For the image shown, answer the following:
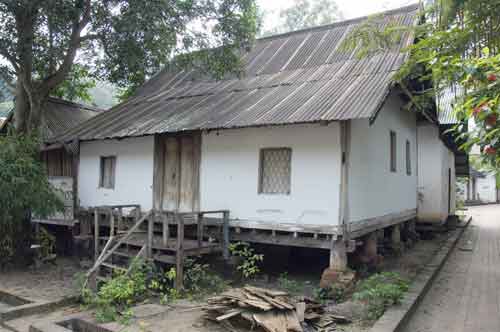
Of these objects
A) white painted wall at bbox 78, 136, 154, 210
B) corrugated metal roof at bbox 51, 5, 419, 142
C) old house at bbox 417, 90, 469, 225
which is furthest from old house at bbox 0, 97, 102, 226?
old house at bbox 417, 90, 469, 225

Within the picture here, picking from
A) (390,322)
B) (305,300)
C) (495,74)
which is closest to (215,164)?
(305,300)

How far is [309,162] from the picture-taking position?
8.45 metres

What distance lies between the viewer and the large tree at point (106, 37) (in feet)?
33.1

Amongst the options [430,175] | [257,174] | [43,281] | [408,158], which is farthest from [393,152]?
[43,281]

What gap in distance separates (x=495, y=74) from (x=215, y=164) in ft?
22.5

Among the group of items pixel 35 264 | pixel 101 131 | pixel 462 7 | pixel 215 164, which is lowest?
pixel 35 264

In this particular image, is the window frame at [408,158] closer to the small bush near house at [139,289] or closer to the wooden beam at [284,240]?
the wooden beam at [284,240]

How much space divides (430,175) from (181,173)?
10.5 m

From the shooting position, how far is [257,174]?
Result: 900 centimetres

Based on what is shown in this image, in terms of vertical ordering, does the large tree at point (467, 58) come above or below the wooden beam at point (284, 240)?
above

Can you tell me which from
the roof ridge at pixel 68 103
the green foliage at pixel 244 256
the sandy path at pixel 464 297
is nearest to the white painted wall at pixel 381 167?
the sandy path at pixel 464 297

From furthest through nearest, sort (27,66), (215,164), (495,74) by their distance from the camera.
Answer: (27,66)
(215,164)
(495,74)

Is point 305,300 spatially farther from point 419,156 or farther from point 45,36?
point 419,156

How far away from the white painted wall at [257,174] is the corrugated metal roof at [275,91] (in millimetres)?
560
